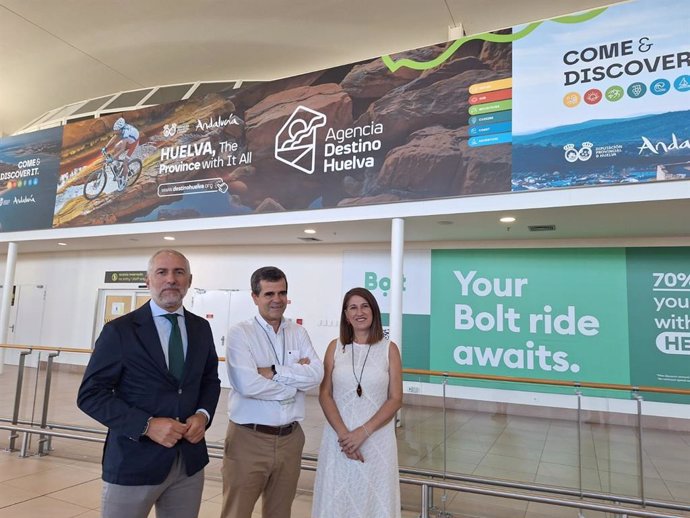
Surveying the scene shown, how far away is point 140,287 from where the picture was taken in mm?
10625

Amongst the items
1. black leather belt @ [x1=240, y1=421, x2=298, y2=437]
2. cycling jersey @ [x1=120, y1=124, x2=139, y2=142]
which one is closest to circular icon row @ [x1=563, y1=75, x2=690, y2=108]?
black leather belt @ [x1=240, y1=421, x2=298, y2=437]

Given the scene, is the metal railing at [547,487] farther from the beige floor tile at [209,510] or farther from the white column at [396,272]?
the white column at [396,272]

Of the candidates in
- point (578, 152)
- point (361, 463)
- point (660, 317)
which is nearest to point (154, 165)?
point (578, 152)

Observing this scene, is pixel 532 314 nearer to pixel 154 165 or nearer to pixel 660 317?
pixel 660 317

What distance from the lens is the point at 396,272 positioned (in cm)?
665

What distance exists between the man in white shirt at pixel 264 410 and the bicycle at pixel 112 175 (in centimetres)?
765

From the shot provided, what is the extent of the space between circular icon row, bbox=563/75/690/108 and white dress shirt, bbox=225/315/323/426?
5.12 meters

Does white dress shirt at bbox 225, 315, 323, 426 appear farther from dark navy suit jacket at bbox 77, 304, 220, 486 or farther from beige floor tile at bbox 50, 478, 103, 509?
beige floor tile at bbox 50, 478, 103, 509

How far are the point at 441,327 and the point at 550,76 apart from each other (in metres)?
4.17

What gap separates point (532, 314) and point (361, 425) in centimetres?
597

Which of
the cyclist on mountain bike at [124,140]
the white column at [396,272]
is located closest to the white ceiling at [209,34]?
the cyclist on mountain bike at [124,140]

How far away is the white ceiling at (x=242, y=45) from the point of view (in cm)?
739

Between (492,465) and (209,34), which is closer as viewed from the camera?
(492,465)

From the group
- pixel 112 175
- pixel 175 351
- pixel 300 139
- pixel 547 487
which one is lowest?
pixel 547 487
